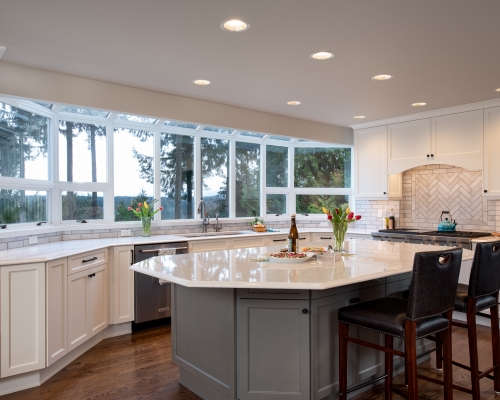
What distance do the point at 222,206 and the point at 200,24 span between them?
3.28 meters

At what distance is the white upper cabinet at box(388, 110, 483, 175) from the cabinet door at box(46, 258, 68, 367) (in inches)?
172

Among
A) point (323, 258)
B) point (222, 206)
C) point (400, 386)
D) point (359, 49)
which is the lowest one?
point (400, 386)

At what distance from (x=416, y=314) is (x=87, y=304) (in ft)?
9.03

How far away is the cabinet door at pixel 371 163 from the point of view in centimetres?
562

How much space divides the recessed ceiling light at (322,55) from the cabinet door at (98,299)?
2674mm

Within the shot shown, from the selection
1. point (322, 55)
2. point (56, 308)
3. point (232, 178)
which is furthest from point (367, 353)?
point (232, 178)

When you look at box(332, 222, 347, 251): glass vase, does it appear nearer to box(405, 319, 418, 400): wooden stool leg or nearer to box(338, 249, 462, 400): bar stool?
box(338, 249, 462, 400): bar stool

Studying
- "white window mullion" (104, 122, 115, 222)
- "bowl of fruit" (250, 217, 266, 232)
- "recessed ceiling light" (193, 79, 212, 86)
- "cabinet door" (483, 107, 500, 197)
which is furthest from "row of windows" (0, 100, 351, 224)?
"cabinet door" (483, 107, 500, 197)

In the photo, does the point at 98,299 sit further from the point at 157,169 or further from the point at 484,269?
the point at 484,269

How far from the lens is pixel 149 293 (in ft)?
13.4

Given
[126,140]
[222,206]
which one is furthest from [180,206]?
[126,140]

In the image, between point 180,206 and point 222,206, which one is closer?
point 180,206

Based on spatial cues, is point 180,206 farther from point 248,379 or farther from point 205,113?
point 248,379

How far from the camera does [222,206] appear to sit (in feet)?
18.4
